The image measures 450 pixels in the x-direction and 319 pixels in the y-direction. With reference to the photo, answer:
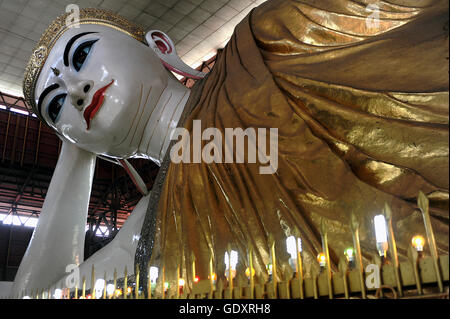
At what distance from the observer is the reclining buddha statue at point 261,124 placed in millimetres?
1416

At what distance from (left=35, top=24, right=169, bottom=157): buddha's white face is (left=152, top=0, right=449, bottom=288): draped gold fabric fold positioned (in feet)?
1.70

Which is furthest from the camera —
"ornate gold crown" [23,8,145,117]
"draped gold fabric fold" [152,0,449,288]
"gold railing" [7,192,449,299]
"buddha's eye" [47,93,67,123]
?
"ornate gold crown" [23,8,145,117]

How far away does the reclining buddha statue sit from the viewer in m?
1.42

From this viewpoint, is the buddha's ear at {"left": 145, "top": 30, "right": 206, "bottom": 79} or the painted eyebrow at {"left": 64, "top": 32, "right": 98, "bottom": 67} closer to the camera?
the painted eyebrow at {"left": 64, "top": 32, "right": 98, "bottom": 67}

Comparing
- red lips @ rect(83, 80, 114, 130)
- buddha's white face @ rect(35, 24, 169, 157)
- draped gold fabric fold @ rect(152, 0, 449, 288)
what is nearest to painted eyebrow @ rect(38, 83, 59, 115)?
buddha's white face @ rect(35, 24, 169, 157)

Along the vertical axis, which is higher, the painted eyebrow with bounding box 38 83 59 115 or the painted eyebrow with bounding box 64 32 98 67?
the painted eyebrow with bounding box 64 32 98 67

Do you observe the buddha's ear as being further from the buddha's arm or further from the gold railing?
the gold railing

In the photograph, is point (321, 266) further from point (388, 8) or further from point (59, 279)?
point (59, 279)

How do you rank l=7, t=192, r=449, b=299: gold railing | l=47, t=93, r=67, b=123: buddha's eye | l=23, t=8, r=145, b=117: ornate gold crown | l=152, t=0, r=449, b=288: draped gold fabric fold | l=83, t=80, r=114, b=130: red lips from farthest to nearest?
l=23, t=8, r=145, b=117: ornate gold crown < l=47, t=93, r=67, b=123: buddha's eye < l=83, t=80, r=114, b=130: red lips < l=152, t=0, r=449, b=288: draped gold fabric fold < l=7, t=192, r=449, b=299: gold railing

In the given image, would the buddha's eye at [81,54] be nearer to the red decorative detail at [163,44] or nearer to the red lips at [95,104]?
the red lips at [95,104]

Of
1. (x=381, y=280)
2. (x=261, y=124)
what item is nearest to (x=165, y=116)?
(x=261, y=124)

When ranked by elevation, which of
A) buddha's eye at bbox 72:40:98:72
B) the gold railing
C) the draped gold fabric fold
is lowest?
the gold railing

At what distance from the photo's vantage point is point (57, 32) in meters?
2.94

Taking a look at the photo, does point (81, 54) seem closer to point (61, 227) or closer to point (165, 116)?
point (165, 116)
